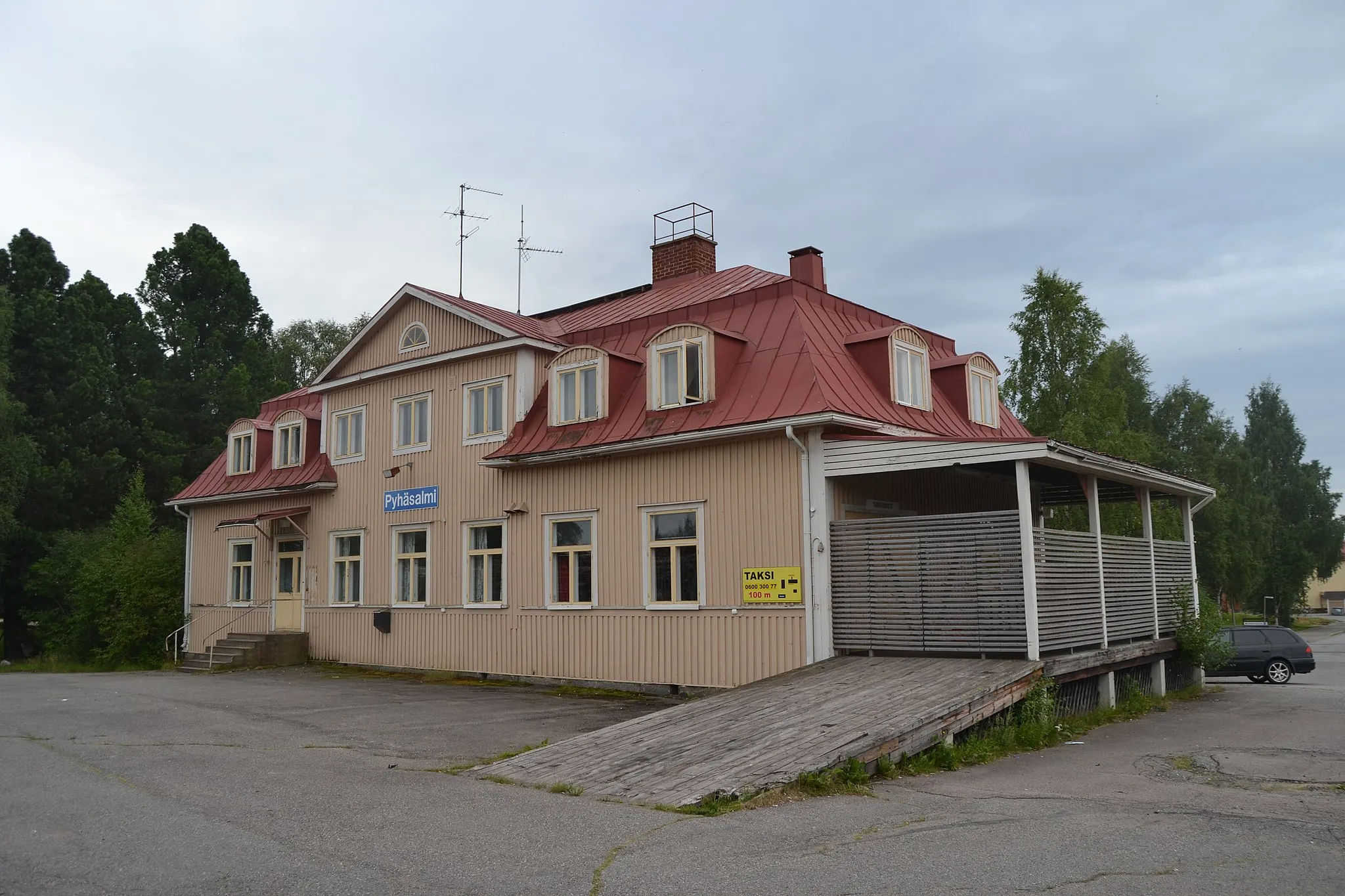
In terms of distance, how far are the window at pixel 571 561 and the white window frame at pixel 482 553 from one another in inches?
44.0

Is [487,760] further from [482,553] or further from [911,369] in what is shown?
[911,369]

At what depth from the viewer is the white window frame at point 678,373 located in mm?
16109

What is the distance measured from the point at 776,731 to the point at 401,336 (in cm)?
1346

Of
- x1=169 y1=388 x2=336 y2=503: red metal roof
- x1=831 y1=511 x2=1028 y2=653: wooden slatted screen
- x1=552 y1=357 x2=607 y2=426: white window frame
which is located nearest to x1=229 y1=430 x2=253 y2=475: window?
x1=169 y1=388 x2=336 y2=503: red metal roof

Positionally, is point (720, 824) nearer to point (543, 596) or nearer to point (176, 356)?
point (543, 596)

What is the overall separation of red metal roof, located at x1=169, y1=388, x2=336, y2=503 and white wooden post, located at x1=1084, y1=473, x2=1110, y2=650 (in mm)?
14768

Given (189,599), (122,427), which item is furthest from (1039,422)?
(122,427)

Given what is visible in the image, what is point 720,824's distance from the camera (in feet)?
24.7

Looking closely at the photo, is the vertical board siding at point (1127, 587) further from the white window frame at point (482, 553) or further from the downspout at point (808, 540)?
the white window frame at point (482, 553)

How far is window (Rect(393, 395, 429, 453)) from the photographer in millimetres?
20625

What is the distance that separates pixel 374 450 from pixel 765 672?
1025cm

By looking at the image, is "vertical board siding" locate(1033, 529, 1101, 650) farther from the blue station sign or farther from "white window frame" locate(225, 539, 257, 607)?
"white window frame" locate(225, 539, 257, 607)

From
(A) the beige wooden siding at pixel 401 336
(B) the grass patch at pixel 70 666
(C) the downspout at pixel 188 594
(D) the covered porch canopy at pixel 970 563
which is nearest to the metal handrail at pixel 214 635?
(C) the downspout at pixel 188 594

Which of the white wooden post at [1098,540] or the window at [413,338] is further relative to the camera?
the window at [413,338]
